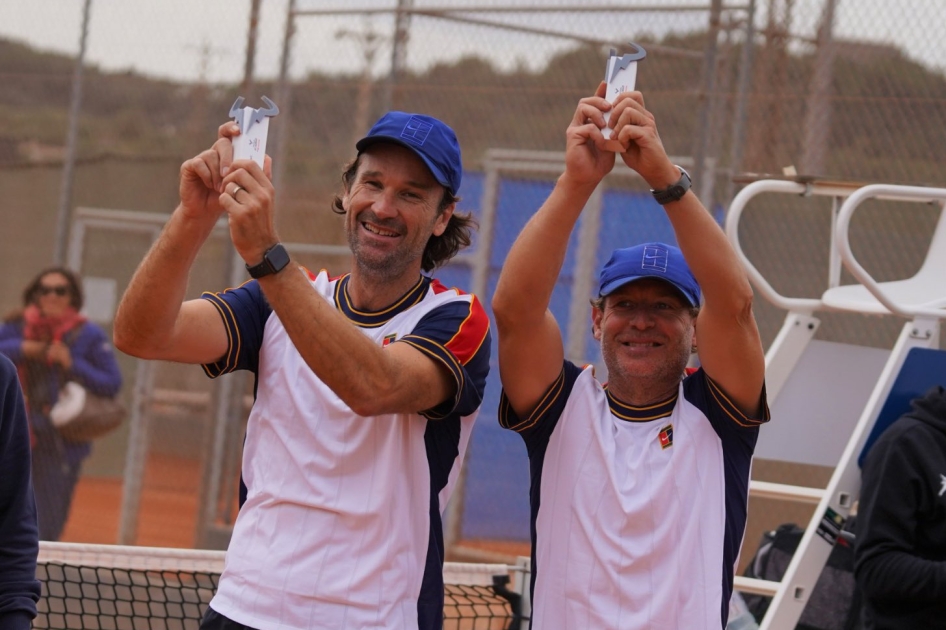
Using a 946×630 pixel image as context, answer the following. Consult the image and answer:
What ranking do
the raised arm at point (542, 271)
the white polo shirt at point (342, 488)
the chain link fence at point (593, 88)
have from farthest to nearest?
1. the chain link fence at point (593, 88)
2. the raised arm at point (542, 271)
3. the white polo shirt at point (342, 488)

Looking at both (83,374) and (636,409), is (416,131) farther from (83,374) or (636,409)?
(83,374)

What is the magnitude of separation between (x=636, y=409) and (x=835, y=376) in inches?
59.8

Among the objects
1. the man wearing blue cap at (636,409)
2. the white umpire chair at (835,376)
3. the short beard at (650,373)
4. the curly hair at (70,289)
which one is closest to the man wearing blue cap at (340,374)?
the man wearing blue cap at (636,409)

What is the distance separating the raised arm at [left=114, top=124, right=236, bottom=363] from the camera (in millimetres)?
2695

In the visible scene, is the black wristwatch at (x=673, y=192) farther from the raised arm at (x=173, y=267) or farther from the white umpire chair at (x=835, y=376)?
the white umpire chair at (x=835, y=376)

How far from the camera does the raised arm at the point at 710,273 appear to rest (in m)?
2.71

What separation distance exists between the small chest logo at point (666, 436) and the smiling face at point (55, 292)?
5.53 metres

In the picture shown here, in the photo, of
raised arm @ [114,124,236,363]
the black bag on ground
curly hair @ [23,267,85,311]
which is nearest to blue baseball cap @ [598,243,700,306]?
raised arm @ [114,124,236,363]

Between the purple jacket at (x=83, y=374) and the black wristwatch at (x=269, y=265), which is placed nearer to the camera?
the black wristwatch at (x=269, y=265)

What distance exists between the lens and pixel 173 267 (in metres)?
Result: 2.72

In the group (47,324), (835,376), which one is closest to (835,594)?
(835,376)

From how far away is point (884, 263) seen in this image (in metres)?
6.23

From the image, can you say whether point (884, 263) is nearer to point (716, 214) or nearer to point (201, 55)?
point (716, 214)

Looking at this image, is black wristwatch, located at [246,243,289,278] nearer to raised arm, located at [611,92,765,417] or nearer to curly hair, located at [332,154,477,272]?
curly hair, located at [332,154,477,272]
